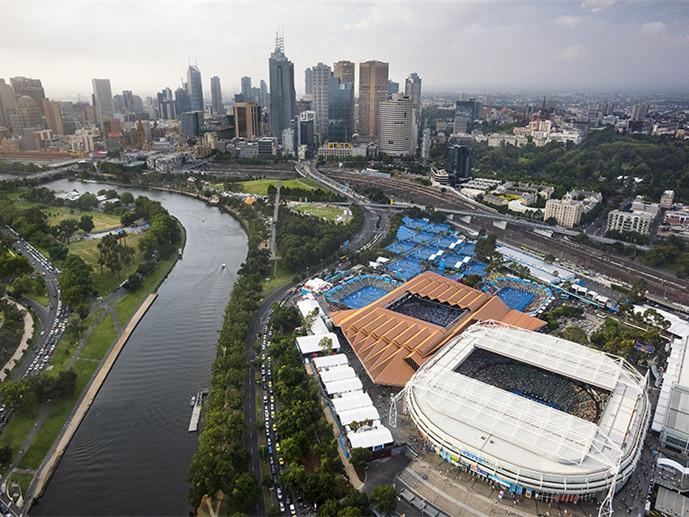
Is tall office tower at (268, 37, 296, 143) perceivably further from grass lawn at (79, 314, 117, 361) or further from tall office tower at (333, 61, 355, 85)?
grass lawn at (79, 314, 117, 361)

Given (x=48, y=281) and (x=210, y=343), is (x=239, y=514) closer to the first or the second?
(x=210, y=343)

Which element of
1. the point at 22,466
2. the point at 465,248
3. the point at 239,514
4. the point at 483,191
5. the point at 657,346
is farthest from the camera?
the point at 483,191

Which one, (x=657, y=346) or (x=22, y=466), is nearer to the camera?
(x=22, y=466)

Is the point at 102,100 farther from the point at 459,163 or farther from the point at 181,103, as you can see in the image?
the point at 459,163

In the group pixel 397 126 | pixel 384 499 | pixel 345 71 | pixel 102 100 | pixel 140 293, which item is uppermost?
pixel 345 71

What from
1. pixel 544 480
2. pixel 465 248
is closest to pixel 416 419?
pixel 544 480

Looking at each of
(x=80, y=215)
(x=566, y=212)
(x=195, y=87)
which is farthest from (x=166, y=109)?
(x=566, y=212)

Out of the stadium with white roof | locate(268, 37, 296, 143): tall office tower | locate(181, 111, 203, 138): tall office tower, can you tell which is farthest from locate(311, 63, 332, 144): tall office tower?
the stadium with white roof
